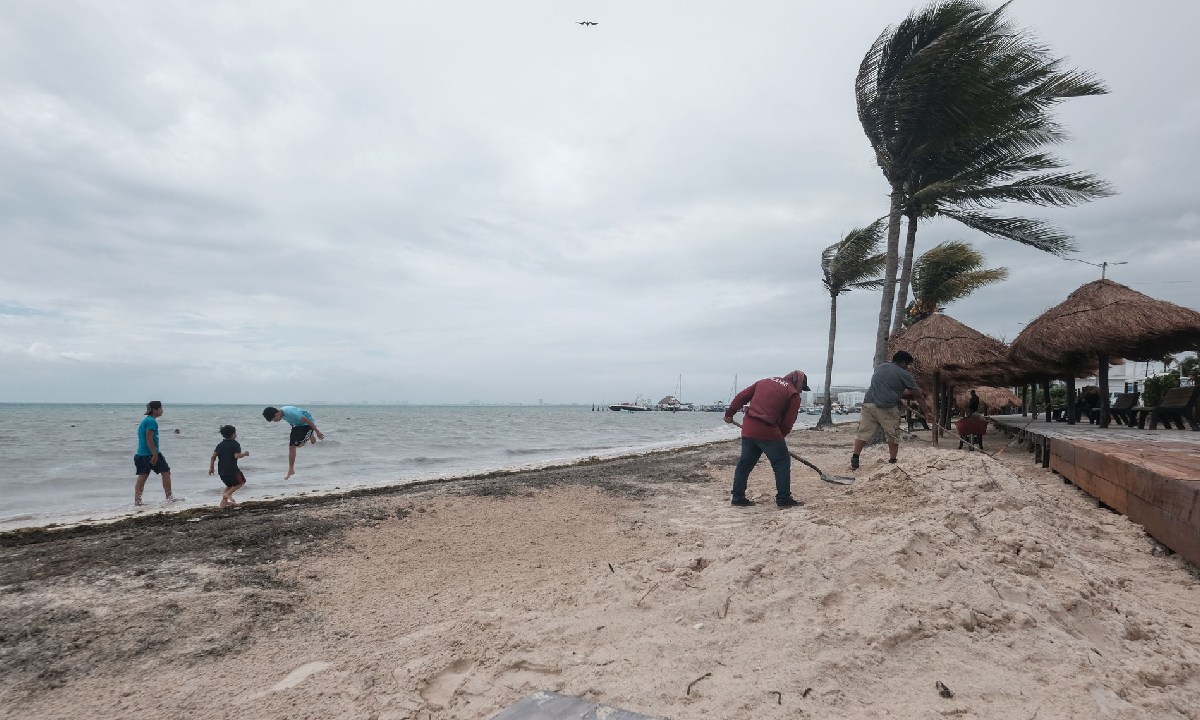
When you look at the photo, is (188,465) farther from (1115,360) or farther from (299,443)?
(1115,360)

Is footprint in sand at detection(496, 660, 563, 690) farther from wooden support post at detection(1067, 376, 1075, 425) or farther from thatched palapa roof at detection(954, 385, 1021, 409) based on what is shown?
thatched palapa roof at detection(954, 385, 1021, 409)

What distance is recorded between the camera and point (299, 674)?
2.69m

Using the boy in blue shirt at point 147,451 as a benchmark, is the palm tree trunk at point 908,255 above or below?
above

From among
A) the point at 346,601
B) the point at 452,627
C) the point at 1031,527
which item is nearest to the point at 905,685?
the point at 452,627

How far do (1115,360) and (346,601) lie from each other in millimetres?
14560

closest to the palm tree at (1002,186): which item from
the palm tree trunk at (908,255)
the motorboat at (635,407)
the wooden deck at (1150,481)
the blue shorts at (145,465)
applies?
the palm tree trunk at (908,255)

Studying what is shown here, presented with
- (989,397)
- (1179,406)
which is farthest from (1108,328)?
(989,397)

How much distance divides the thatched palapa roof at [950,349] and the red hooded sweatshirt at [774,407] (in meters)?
8.65

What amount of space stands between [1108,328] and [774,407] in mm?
7445

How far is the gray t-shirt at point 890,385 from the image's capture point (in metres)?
8.11

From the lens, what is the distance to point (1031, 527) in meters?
3.73

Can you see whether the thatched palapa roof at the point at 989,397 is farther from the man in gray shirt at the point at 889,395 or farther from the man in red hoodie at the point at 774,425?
the man in red hoodie at the point at 774,425

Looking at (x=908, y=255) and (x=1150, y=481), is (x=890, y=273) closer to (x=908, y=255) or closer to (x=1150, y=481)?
(x=908, y=255)

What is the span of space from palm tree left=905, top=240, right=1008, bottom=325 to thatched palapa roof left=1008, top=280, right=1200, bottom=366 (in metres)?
10.5
